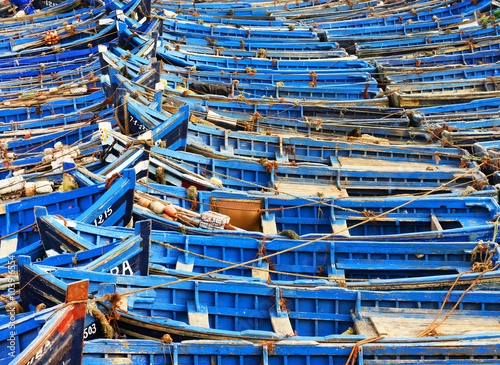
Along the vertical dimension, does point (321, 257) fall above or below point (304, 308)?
above

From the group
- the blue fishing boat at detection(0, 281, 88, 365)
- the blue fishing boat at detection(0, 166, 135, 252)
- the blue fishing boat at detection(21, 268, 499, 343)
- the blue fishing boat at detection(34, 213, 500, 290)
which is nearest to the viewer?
the blue fishing boat at detection(0, 281, 88, 365)

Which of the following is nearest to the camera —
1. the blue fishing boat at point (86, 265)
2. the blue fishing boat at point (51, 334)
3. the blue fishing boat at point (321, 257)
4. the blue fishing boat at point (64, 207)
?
the blue fishing boat at point (51, 334)

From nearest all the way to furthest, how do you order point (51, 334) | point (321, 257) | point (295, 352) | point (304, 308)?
1. point (51, 334)
2. point (295, 352)
3. point (304, 308)
4. point (321, 257)

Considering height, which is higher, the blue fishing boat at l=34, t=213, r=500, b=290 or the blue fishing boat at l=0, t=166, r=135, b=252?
the blue fishing boat at l=0, t=166, r=135, b=252

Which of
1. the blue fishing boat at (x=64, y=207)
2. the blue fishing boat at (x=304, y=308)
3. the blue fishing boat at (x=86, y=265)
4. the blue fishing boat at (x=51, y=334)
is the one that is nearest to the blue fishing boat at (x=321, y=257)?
the blue fishing boat at (x=64, y=207)

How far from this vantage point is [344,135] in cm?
1800

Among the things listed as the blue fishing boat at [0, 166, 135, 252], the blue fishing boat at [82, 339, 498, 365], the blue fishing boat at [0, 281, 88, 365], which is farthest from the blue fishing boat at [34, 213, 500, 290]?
the blue fishing boat at [0, 281, 88, 365]

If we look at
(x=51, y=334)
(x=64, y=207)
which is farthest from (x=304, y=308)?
(x=64, y=207)

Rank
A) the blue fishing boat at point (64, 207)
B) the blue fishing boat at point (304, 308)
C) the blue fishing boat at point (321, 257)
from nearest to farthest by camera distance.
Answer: the blue fishing boat at point (304, 308) → the blue fishing boat at point (64, 207) → the blue fishing boat at point (321, 257)

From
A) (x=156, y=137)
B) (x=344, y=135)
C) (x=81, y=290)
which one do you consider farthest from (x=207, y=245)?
(x=344, y=135)

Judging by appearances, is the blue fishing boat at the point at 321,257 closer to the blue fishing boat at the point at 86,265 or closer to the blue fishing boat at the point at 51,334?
the blue fishing boat at the point at 86,265

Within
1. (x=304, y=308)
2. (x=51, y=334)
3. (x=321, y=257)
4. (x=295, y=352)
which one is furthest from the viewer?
(x=321, y=257)

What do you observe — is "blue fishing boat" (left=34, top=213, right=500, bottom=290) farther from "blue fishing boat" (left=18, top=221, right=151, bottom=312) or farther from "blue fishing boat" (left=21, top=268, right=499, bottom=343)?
"blue fishing boat" (left=18, top=221, right=151, bottom=312)

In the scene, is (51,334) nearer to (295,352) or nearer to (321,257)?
(295,352)
